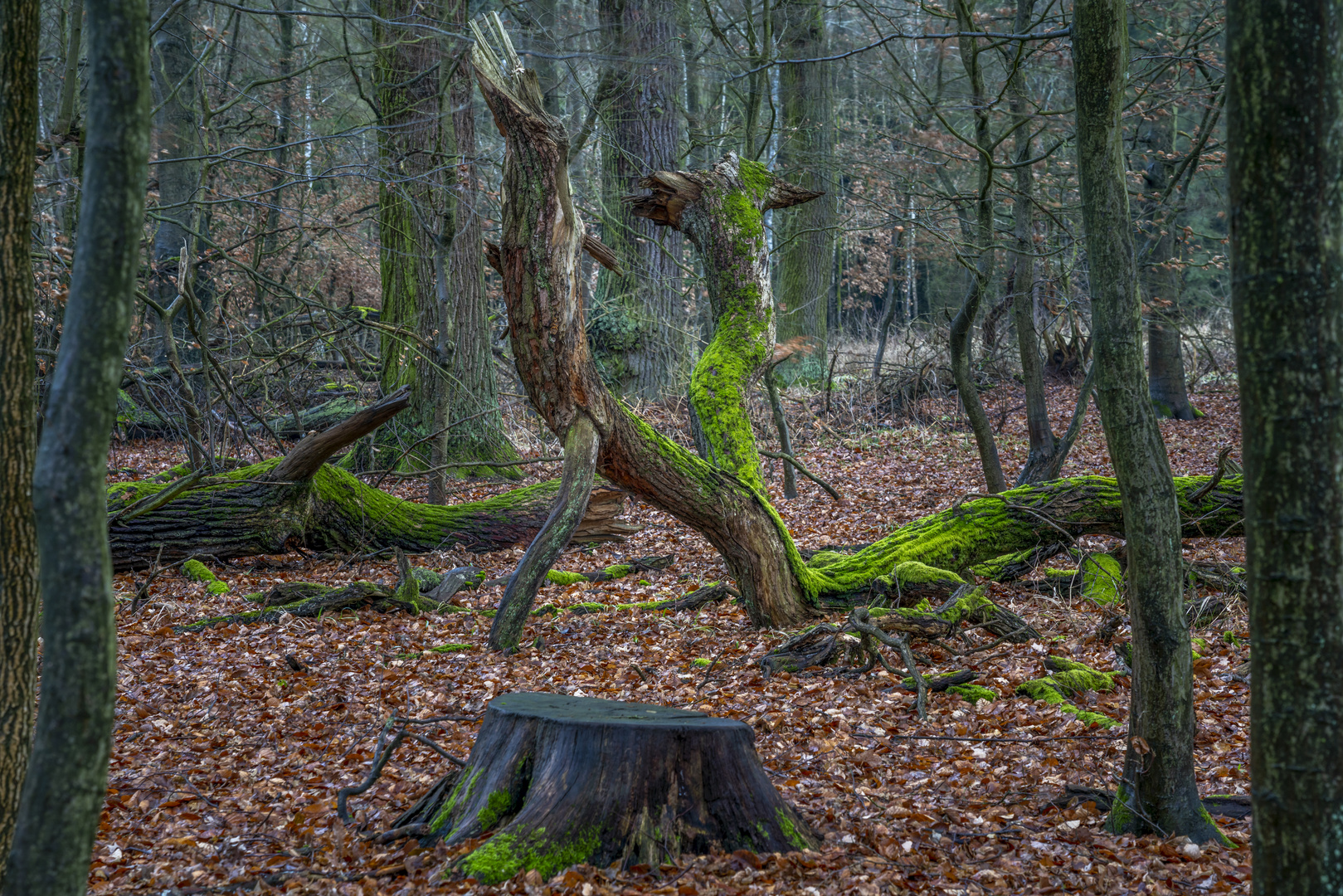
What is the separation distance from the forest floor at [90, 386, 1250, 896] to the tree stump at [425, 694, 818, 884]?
101mm

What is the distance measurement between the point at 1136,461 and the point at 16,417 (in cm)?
363

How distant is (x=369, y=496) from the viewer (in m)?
9.25

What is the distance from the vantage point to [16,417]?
280 cm

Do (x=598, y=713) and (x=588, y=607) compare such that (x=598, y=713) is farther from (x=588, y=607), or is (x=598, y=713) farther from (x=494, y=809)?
(x=588, y=607)

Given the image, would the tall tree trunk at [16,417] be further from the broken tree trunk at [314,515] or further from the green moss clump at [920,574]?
the green moss clump at [920,574]

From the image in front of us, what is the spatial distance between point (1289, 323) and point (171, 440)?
14768 mm

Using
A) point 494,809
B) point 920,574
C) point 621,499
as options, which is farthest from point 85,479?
point 621,499

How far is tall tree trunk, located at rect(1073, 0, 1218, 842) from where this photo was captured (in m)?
3.22

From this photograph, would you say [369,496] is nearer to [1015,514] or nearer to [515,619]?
[515,619]

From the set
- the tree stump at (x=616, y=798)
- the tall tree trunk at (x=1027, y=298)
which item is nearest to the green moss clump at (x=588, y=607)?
the tree stump at (x=616, y=798)

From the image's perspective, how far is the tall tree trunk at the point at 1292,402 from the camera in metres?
1.91

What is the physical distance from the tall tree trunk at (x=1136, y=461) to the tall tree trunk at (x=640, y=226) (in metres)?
8.80

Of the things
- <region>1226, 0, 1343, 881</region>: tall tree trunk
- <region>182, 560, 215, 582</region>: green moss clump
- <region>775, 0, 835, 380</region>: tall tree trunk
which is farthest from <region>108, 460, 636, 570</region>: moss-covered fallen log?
<region>1226, 0, 1343, 881</region>: tall tree trunk

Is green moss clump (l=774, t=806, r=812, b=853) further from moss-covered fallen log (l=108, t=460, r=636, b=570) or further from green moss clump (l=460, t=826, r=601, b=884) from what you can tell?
moss-covered fallen log (l=108, t=460, r=636, b=570)
